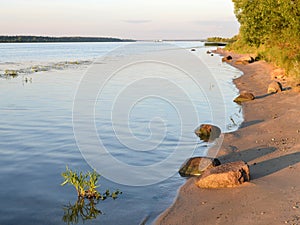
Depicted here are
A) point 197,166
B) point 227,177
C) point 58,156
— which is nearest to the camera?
point 227,177

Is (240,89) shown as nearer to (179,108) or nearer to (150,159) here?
(179,108)

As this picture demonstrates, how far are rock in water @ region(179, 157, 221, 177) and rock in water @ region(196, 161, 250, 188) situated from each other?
1270 mm

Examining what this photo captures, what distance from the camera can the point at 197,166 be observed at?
11.9 meters

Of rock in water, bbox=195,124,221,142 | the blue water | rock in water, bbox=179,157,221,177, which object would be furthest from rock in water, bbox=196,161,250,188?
rock in water, bbox=195,124,221,142

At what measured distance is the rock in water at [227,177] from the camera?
9.98 meters

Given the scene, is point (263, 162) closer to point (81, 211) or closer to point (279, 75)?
point (81, 211)

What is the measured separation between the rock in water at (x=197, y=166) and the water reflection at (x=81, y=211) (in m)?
3.29

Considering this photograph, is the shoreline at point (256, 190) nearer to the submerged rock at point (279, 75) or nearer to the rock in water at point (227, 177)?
the rock in water at point (227, 177)

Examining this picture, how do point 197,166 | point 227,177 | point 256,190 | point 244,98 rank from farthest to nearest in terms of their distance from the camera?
1. point 244,98
2. point 197,166
3. point 227,177
4. point 256,190

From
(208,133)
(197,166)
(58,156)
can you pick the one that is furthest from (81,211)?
(208,133)

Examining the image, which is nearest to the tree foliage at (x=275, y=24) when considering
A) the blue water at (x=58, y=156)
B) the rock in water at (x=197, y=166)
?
the blue water at (x=58, y=156)

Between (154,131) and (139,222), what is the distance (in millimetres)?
9180

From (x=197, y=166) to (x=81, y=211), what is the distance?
4.07m

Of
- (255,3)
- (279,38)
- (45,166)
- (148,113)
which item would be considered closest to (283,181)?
(45,166)
